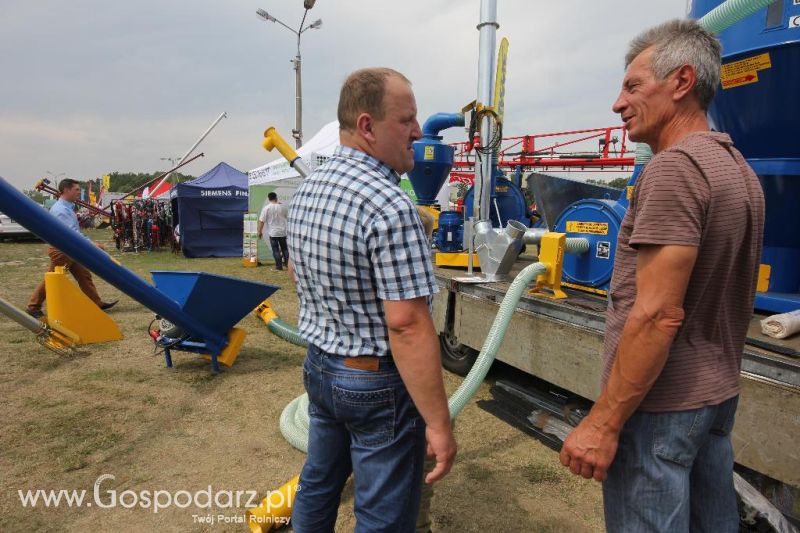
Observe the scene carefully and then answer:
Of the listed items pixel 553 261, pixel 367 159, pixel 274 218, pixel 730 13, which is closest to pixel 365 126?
pixel 367 159

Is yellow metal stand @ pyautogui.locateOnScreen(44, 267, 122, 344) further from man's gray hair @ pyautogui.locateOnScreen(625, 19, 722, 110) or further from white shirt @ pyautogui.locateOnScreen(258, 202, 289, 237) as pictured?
white shirt @ pyautogui.locateOnScreen(258, 202, 289, 237)

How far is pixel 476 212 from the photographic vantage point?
212 inches

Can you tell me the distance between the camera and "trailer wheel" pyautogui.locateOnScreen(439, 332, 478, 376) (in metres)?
4.33

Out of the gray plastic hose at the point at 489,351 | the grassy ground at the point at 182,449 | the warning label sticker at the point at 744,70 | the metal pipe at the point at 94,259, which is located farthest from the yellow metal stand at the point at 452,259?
the warning label sticker at the point at 744,70

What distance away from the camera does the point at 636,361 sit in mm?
1160

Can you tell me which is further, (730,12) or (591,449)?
(730,12)

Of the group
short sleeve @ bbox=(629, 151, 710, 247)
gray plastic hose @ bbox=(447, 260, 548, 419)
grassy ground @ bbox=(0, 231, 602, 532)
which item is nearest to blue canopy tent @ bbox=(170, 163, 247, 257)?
grassy ground @ bbox=(0, 231, 602, 532)

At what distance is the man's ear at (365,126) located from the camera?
1.41 metres

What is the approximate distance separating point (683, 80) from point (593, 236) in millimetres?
2415

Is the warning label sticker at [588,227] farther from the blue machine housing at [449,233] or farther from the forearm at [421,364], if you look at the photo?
the forearm at [421,364]

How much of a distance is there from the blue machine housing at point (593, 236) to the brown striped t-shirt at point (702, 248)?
217 cm

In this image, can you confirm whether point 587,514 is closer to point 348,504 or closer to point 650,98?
point 348,504

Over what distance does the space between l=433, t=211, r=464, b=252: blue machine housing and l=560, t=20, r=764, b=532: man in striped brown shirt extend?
13.0 feet

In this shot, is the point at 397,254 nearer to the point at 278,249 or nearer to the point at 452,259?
the point at 452,259
